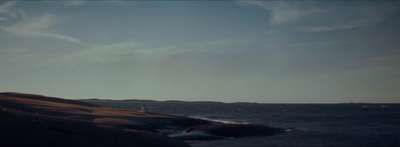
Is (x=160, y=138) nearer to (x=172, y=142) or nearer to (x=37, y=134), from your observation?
(x=172, y=142)

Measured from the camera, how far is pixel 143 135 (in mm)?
32656

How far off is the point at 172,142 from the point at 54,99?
36.3 meters

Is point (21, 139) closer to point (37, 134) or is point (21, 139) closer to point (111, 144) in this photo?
point (37, 134)

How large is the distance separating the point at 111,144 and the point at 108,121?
50.9ft

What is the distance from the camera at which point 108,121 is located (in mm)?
44031

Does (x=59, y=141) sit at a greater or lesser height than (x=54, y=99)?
lesser

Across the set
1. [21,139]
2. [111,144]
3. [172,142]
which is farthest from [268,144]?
[21,139]

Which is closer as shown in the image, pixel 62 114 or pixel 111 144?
pixel 111 144

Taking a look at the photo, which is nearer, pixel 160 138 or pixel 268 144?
pixel 160 138

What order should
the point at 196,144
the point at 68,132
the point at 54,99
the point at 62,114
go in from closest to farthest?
the point at 68,132 → the point at 196,144 → the point at 62,114 → the point at 54,99

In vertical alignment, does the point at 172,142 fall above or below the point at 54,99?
below

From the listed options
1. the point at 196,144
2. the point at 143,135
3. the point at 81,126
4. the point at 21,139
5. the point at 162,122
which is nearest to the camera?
the point at 21,139

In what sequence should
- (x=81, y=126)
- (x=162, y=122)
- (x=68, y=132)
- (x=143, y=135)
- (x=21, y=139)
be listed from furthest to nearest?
1. (x=162, y=122)
2. (x=143, y=135)
3. (x=81, y=126)
4. (x=68, y=132)
5. (x=21, y=139)

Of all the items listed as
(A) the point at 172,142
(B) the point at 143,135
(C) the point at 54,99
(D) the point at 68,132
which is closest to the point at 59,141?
(D) the point at 68,132
